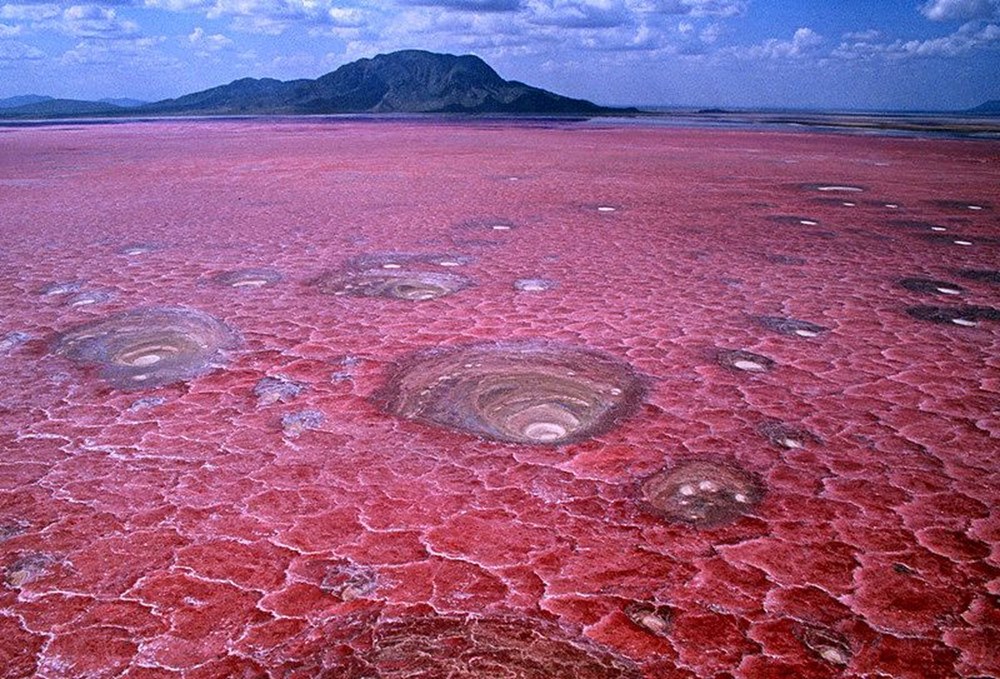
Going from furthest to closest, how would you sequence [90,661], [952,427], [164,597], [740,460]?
1. [952,427]
2. [740,460]
3. [164,597]
4. [90,661]

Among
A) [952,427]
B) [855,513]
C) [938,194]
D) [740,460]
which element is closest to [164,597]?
[740,460]

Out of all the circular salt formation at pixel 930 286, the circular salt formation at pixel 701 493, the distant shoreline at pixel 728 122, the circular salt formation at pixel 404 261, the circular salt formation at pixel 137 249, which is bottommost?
the circular salt formation at pixel 701 493

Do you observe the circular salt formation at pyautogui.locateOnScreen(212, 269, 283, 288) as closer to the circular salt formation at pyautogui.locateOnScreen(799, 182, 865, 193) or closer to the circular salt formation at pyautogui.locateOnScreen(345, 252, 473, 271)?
the circular salt formation at pyautogui.locateOnScreen(345, 252, 473, 271)

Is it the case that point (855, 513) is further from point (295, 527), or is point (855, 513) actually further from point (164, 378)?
point (164, 378)

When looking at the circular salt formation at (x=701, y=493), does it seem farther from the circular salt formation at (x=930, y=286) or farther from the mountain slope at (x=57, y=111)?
the mountain slope at (x=57, y=111)

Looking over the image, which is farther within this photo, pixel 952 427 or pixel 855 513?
pixel 952 427

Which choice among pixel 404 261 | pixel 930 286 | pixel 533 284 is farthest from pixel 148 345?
pixel 930 286

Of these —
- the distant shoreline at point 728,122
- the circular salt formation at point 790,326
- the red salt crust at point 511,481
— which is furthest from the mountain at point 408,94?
the circular salt formation at point 790,326
